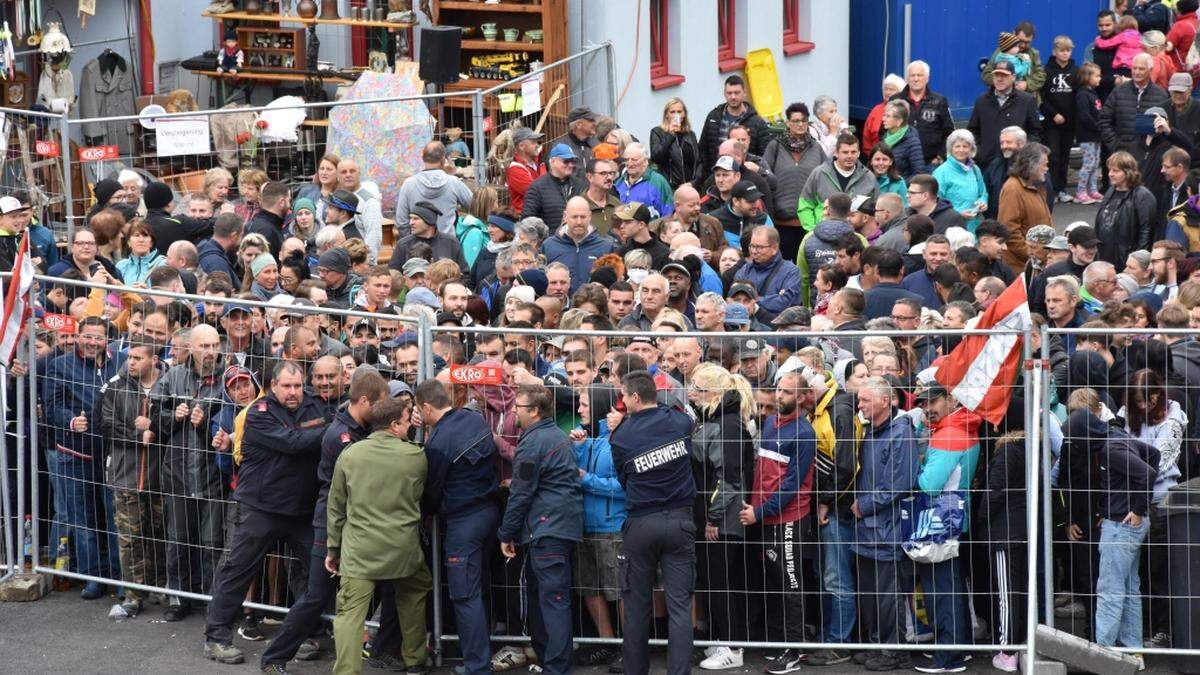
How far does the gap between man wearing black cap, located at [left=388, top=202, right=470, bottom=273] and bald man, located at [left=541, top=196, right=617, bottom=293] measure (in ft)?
2.57

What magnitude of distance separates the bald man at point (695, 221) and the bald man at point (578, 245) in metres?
0.68

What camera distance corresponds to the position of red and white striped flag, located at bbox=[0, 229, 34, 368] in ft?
34.6

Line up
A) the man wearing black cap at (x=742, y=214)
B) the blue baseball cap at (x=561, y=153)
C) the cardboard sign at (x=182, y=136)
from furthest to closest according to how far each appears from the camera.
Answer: the cardboard sign at (x=182, y=136) → the blue baseball cap at (x=561, y=153) → the man wearing black cap at (x=742, y=214)

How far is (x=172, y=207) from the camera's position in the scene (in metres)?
15.7

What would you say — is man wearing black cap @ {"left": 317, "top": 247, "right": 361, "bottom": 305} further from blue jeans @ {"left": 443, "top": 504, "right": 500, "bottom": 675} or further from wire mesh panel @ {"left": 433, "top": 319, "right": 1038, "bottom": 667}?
blue jeans @ {"left": 443, "top": 504, "right": 500, "bottom": 675}

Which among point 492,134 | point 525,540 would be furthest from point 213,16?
point 525,540

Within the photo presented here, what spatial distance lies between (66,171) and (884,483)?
886cm

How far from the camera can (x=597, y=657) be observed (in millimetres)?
Result: 9859

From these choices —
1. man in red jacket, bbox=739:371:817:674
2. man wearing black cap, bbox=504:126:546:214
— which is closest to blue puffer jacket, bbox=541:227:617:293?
man wearing black cap, bbox=504:126:546:214

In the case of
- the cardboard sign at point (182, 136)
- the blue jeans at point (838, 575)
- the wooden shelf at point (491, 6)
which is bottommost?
the blue jeans at point (838, 575)

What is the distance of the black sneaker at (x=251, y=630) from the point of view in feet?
33.5

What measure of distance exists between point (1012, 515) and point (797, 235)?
275 inches

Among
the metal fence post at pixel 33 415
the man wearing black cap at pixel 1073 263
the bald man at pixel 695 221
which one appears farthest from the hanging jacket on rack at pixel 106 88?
the man wearing black cap at pixel 1073 263

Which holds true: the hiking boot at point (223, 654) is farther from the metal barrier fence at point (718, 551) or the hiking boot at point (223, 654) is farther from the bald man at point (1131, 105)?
the bald man at point (1131, 105)
